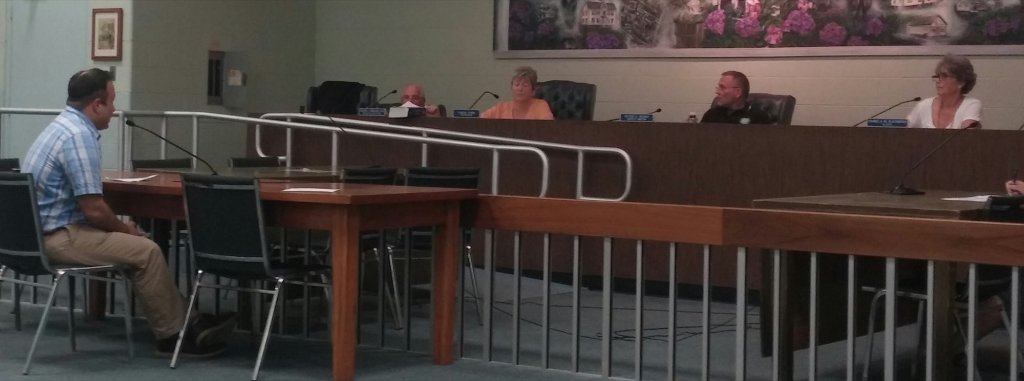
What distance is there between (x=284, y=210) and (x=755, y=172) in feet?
9.61

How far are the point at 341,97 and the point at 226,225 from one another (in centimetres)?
491

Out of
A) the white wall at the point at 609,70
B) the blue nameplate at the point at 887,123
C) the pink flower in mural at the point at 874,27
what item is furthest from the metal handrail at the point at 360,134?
the pink flower in mural at the point at 874,27

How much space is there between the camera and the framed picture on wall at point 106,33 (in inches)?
375

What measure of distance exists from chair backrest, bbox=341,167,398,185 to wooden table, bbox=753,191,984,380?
189cm

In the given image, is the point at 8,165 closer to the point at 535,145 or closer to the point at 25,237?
the point at 25,237

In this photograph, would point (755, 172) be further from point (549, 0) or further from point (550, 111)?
point (549, 0)

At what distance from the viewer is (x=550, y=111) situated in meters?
8.20

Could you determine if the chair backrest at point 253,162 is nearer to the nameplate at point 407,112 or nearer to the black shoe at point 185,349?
the nameplate at point 407,112

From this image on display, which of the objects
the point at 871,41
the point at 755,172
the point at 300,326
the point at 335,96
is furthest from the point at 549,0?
the point at 300,326

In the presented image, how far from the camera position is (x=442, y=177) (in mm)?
5934

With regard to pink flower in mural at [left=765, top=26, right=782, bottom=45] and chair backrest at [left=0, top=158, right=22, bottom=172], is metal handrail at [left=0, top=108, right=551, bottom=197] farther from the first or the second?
pink flower in mural at [left=765, top=26, right=782, bottom=45]

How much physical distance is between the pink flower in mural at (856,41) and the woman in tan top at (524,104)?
206 cm

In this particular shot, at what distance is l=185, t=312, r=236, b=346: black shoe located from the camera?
491 centimetres

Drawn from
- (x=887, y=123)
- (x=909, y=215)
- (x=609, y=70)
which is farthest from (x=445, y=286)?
(x=609, y=70)
